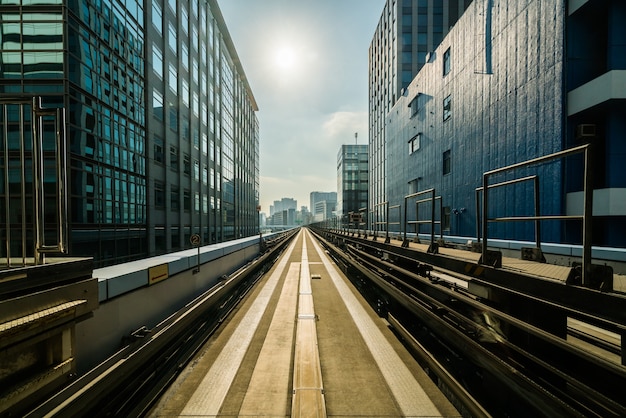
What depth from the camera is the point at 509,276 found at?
3094mm

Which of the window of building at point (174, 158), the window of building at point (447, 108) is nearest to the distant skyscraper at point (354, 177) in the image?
the window of building at point (447, 108)

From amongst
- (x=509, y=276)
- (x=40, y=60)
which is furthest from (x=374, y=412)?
(x=40, y=60)

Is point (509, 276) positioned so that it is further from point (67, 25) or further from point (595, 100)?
point (67, 25)

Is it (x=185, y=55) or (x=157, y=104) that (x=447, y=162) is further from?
(x=185, y=55)

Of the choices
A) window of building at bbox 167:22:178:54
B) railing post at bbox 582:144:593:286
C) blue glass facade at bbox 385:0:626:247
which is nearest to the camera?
railing post at bbox 582:144:593:286

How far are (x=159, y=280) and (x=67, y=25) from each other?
14295mm

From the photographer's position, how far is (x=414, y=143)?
20.4 m

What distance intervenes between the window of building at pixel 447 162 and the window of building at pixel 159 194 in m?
20.2

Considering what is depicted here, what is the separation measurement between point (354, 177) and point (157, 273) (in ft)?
191

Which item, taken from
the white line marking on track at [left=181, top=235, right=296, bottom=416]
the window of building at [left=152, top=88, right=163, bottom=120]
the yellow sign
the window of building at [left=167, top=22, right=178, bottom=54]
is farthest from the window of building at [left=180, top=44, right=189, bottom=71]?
the white line marking on track at [left=181, top=235, right=296, bottom=416]

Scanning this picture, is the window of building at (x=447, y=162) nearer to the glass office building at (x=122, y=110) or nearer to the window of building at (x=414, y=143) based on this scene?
the window of building at (x=414, y=143)

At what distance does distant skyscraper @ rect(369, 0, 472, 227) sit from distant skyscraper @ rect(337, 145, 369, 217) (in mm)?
24539

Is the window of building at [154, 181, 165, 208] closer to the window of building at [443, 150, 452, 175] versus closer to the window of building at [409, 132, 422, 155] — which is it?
the window of building at [443, 150, 452, 175]

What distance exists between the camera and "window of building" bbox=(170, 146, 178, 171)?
19.0m
